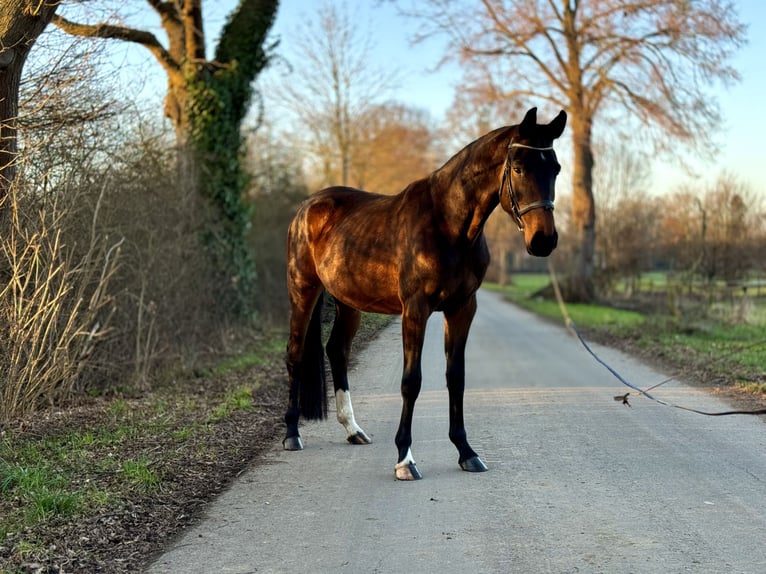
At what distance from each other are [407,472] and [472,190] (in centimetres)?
199

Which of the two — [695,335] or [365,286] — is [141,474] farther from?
[695,335]

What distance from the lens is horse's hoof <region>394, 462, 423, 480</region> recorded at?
5625 mm

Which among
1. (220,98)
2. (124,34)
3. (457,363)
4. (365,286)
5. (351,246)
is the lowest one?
(457,363)

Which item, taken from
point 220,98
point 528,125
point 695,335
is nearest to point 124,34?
point 220,98

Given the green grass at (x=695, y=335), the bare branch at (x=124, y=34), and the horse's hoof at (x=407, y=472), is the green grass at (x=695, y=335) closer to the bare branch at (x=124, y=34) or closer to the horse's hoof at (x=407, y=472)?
the horse's hoof at (x=407, y=472)

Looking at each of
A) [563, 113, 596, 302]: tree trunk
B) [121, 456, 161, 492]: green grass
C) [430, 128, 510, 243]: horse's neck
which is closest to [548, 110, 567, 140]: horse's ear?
[430, 128, 510, 243]: horse's neck

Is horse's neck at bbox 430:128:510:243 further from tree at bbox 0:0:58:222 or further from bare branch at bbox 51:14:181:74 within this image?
bare branch at bbox 51:14:181:74

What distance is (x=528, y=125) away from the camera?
17.2ft

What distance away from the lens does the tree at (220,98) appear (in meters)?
15.3

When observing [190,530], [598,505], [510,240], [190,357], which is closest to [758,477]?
[598,505]

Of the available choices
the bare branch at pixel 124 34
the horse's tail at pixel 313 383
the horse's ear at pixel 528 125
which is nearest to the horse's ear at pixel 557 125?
the horse's ear at pixel 528 125

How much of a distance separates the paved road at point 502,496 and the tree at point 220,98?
8.01 m

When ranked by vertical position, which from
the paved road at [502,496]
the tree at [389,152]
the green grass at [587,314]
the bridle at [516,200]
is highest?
the tree at [389,152]

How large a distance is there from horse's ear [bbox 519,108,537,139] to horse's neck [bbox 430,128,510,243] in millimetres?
264
